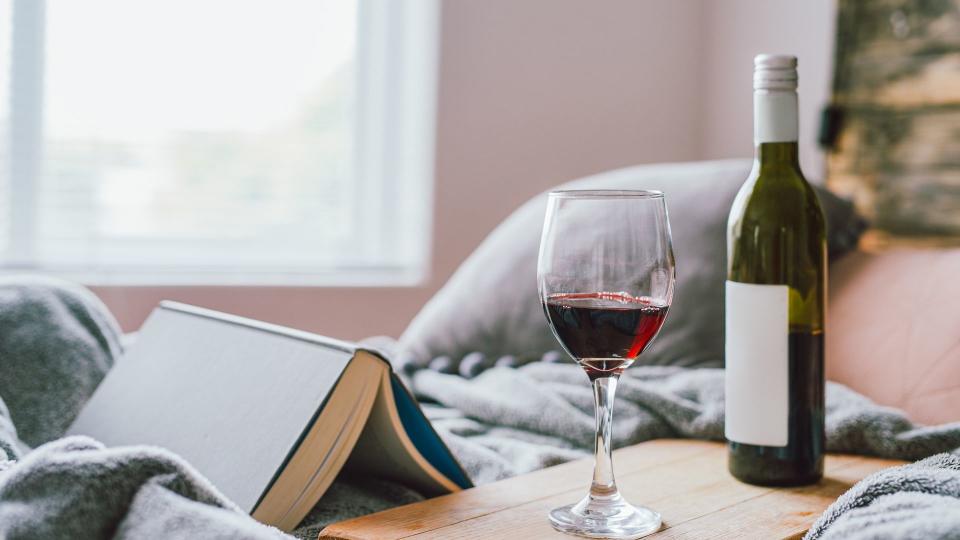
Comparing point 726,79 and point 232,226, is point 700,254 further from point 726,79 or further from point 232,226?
point 726,79

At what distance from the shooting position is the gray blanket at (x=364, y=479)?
60 centimetres

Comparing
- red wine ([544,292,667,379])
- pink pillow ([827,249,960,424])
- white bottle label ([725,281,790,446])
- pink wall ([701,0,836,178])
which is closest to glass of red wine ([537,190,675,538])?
red wine ([544,292,667,379])

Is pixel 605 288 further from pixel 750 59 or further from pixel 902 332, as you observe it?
pixel 750 59

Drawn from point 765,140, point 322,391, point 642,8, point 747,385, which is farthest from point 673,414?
point 642,8

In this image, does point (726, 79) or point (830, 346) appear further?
point (726, 79)

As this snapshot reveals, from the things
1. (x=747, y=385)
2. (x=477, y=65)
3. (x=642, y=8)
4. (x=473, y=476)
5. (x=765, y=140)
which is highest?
(x=642, y=8)

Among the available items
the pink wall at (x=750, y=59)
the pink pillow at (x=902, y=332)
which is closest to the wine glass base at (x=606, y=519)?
the pink pillow at (x=902, y=332)

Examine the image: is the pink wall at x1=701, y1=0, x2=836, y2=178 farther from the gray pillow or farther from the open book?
the open book

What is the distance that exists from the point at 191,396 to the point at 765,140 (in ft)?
1.81

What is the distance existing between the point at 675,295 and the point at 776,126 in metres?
0.53

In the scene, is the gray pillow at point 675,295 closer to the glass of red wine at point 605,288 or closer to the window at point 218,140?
the glass of red wine at point 605,288

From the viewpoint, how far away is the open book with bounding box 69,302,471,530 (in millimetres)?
739

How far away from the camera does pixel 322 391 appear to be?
2.42 feet

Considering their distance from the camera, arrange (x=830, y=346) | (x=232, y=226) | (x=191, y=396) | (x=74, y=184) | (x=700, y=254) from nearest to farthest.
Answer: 1. (x=191, y=396)
2. (x=830, y=346)
3. (x=700, y=254)
4. (x=74, y=184)
5. (x=232, y=226)
